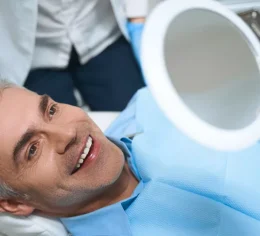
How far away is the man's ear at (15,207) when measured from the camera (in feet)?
3.21

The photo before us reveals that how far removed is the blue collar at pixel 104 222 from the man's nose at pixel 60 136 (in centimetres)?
18

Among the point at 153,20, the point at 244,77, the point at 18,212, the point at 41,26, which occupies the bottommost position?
the point at 18,212

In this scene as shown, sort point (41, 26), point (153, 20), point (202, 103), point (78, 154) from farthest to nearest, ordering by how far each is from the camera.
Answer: point (41, 26) < point (78, 154) < point (202, 103) < point (153, 20)

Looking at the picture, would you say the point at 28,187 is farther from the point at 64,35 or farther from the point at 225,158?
the point at 64,35

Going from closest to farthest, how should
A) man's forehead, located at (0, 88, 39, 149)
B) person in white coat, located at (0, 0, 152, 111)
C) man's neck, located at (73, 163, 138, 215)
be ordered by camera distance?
man's forehead, located at (0, 88, 39, 149)
man's neck, located at (73, 163, 138, 215)
person in white coat, located at (0, 0, 152, 111)

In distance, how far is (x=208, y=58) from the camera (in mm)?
789

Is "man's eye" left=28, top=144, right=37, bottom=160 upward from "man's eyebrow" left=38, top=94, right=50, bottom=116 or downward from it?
downward

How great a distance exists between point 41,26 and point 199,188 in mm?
785

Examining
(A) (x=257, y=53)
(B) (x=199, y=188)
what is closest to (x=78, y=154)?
(B) (x=199, y=188)

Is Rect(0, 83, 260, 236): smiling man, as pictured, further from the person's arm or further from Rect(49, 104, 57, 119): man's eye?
the person's arm

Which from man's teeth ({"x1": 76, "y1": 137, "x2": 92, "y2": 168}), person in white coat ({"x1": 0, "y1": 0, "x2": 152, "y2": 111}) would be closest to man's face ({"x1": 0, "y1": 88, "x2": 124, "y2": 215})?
man's teeth ({"x1": 76, "y1": 137, "x2": 92, "y2": 168})

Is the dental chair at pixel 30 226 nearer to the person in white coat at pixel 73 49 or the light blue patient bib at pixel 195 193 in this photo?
the light blue patient bib at pixel 195 193

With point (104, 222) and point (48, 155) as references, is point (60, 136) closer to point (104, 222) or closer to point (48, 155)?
point (48, 155)

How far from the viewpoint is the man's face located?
0.91 m
